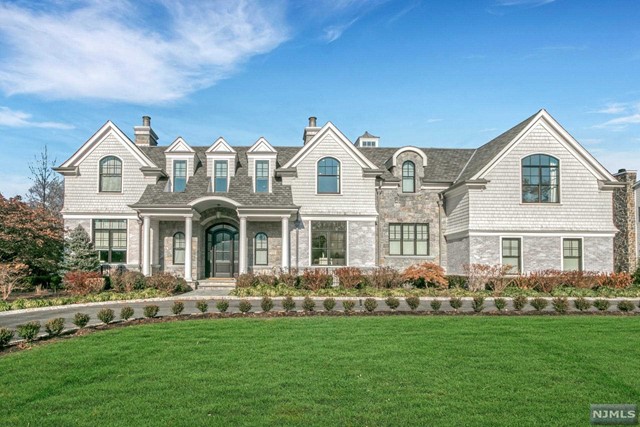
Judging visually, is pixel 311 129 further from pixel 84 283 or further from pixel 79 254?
pixel 84 283

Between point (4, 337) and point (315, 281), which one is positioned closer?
point (4, 337)

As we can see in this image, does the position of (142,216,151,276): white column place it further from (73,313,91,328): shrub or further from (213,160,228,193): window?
(73,313,91,328): shrub

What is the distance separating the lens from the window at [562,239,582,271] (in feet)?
79.8

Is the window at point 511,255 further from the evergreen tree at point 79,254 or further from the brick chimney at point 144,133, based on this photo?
the brick chimney at point 144,133

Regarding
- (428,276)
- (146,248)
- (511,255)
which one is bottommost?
(428,276)

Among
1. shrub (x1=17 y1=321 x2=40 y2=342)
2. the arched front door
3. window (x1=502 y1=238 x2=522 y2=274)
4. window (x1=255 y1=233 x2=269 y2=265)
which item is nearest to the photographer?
shrub (x1=17 y1=321 x2=40 y2=342)

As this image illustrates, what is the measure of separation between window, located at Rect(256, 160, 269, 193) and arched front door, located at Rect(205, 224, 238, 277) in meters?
2.53

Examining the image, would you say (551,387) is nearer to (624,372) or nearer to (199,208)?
(624,372)

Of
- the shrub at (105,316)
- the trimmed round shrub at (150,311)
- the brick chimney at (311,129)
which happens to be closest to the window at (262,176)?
the brick chimney at (311,129)

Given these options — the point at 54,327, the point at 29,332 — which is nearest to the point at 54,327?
the point at 54,327

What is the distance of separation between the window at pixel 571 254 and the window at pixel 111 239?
21264mm

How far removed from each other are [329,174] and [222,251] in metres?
6.71

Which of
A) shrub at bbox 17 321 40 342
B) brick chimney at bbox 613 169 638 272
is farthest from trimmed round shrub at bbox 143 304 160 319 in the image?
brick chimney at bbox 613 169 638 272

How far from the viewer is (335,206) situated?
25.3m
